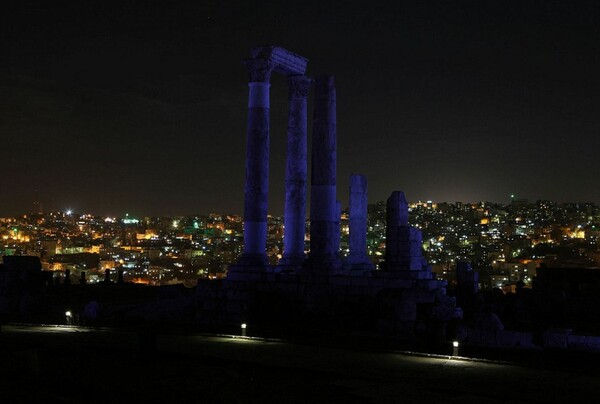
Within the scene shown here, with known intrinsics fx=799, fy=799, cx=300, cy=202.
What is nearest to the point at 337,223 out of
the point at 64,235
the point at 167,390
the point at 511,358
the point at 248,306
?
the point at 248,306

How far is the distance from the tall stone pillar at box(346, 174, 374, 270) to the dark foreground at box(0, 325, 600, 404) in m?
14.8

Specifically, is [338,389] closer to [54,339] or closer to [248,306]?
[54,339]

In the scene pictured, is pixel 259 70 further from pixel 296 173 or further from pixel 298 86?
pixel 296 173

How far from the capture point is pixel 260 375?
53.6ft

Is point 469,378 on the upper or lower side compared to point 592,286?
lower

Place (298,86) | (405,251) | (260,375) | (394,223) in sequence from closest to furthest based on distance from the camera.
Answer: (260,375), (405,251), (394,223), (298,86)

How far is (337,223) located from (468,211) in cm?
13153

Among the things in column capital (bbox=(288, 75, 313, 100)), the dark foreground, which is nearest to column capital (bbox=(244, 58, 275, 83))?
column capital (bbox=(288, 75, 313, 100))

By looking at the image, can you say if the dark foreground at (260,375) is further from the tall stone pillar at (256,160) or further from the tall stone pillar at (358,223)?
the tall stone pillar at (358,223)

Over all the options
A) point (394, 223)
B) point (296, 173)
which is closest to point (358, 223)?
point (296, 173)

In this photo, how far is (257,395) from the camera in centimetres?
1419

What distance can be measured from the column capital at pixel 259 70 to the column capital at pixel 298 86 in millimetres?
2566

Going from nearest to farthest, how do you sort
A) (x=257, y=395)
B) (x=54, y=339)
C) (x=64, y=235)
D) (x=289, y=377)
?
(x=257, y=395), (x=289, y=377), (x=54, y=339), (x=64, y=235)

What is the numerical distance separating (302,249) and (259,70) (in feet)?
27.7
